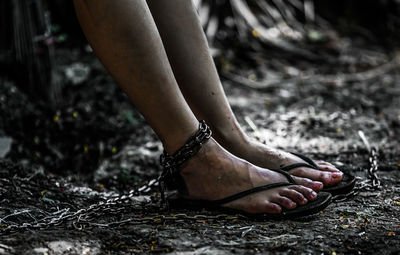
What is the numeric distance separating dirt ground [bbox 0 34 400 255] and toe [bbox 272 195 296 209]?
0.05 meters

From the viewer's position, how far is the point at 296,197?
4.60 feet

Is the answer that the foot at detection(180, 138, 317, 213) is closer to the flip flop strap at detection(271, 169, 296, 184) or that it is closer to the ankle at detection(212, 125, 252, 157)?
the flip flop strap at detection(271, 169, 296, 184)

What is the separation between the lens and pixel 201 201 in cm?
145

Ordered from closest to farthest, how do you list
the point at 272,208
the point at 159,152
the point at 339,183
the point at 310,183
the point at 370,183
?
the point at 272,208 < the point at 310,183 < the point at 339,183 < the point at 370,183 < the point at 159,152

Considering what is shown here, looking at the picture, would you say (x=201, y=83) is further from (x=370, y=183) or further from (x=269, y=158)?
(x=370, y=183)

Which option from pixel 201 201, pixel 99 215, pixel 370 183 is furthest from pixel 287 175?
pixel 99 215

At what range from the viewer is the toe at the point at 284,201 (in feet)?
4.53

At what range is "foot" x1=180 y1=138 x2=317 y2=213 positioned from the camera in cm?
140

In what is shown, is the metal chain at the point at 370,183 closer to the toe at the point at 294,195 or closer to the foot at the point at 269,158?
the foot at the point at 269,158

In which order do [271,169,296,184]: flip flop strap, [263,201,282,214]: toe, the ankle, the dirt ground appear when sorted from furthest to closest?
1. the ankle
2. [271,169,296,184]: flip flop strap
3. [263,201,282,214]: toe
4. the dirt ground

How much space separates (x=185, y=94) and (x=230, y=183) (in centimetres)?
40

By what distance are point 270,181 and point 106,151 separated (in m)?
1.25

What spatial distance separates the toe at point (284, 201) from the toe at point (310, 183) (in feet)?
0.41

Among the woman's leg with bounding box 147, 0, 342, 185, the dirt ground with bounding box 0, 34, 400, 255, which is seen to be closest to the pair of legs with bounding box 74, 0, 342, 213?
the woman's leg with bounding box 147, 0, 342, 185
